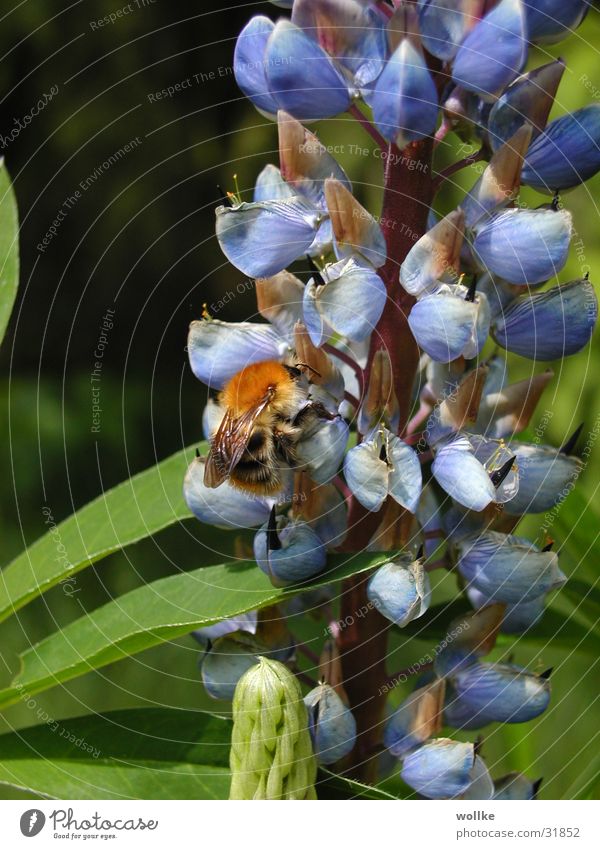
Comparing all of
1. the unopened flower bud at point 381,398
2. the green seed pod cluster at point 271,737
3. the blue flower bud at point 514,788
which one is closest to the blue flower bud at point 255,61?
the unopened flower bud at point 381,398

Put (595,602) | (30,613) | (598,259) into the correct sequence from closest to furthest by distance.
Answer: (595,602) < (598,259) < (30,613)

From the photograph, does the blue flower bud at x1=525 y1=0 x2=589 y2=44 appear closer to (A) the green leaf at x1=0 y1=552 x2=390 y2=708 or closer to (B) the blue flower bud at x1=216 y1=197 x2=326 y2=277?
(B) the blue flower bud at x1=216 y1=197 x2=326 y2=277

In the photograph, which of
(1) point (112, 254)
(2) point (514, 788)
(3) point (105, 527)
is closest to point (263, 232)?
(3) point (105, 527)

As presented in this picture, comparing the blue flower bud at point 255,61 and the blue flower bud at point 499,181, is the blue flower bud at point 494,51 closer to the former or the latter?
the blue flower bud at point 499,181

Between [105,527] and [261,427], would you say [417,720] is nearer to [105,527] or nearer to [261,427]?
[261,427]

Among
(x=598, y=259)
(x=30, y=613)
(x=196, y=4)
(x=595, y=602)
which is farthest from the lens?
(x=196, y=4)
